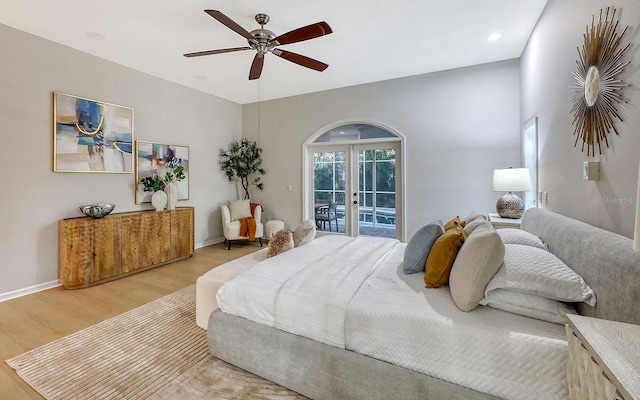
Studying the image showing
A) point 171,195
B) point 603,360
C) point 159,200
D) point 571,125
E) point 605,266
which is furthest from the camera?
point 171,195

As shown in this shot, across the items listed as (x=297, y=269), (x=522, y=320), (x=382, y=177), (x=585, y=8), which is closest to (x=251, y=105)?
(x=382, y=177)

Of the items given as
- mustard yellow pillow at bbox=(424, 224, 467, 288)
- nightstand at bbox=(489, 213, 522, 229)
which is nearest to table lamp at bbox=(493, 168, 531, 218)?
nightstand at bbox=(489, 213, 522, 229)

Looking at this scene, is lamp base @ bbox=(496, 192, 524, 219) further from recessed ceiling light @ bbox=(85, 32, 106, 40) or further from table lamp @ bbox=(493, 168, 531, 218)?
recessed ceiling light @ bbox=(85, 32, 106, 40)

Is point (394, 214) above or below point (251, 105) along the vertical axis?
below

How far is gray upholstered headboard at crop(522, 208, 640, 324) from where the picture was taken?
100 centimetres

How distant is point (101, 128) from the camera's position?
369 cm

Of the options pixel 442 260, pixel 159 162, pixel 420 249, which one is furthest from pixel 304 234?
pixel 159 162

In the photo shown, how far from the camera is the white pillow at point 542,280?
4.09ft

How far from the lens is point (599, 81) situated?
5.08ft

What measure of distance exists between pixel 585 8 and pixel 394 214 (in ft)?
11.2

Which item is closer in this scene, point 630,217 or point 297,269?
point 630,217

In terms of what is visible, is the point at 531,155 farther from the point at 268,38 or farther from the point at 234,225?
the point at 234,225

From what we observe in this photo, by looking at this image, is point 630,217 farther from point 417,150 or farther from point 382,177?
point 382,177

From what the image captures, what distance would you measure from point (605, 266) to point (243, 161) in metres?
5.55
